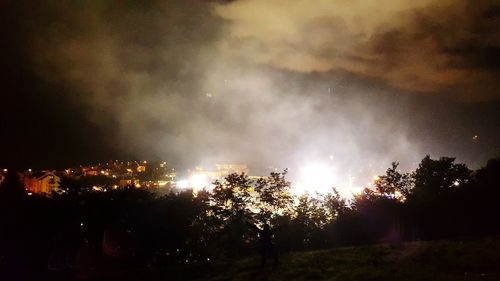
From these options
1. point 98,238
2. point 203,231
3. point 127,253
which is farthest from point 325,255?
point 98,238

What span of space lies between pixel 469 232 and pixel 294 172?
54172 millimetres

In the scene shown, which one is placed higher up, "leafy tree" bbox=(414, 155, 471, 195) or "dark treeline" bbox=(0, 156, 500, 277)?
"leafy tree" bbox=(414, 155, 471, 195)

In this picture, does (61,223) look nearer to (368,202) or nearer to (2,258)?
(2,258)

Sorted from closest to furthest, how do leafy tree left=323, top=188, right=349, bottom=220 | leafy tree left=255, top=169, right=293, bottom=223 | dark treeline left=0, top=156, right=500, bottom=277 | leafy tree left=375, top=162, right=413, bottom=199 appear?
dark treeline left=0, top=156, right=500, bottom=277
leafy tree left=323, top=188, right=349, bottom=220
leafy tree left=255, top=169, right=293, bottom=223
leafy tree left=375, top=162, right=413, bottom=199

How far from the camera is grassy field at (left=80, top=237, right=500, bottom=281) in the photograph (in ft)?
28.0

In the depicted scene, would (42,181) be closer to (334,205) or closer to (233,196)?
(233,196)

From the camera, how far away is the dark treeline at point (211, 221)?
48.3ft

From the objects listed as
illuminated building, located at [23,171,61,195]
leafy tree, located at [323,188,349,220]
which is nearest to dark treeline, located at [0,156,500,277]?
leafy tree, located at [323,188,349,220]

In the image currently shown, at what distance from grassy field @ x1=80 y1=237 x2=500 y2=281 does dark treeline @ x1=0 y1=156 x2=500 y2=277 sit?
9.17 ft

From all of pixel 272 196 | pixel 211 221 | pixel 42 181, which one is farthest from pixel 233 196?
pixel 42 181

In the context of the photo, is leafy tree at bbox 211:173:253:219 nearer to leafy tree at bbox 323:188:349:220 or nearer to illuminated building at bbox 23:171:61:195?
leafy tree at bbox 323:188:349:220

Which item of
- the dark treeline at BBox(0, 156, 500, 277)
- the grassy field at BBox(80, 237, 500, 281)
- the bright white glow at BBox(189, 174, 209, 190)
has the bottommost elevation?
the grassy field at BBox(80, 237, 500, 281)

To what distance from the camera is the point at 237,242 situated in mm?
15578

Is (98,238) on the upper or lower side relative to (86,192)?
lower
